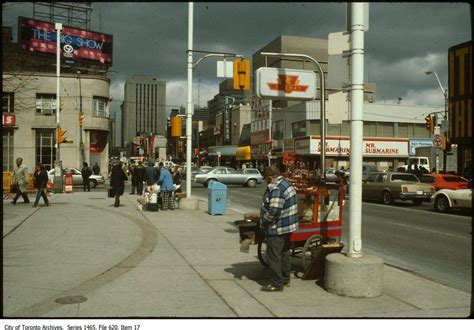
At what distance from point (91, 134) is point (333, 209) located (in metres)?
44.8

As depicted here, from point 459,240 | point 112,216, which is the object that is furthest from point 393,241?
point 112,216

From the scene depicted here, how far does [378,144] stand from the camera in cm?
5469

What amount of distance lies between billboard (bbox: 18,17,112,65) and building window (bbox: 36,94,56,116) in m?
5.95

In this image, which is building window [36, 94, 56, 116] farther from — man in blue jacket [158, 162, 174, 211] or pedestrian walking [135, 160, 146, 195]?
man in blue jacket [158, 162, 174, 211]

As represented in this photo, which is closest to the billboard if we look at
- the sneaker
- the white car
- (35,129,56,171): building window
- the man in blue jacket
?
(35,129,56,171): building window

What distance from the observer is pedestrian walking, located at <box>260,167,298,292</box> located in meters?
6.38

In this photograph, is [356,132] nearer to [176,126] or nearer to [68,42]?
[176,126]

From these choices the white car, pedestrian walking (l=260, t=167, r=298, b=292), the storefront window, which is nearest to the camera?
pedestrian walking (l=260, t=167, r=298, b=292)

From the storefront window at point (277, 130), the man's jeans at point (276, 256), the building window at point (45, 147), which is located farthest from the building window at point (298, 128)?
the man's jeans at point (276, 256)

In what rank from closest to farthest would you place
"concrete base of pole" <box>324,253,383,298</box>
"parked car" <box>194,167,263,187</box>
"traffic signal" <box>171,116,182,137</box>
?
"concrete base of pole" <box>324,253,383,298</box> < "traffic signal" <box>171,116,182,137</box> < "parked car" <box>194,167,263,187</box>

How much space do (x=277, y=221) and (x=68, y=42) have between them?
52.1m

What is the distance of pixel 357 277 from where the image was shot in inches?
238

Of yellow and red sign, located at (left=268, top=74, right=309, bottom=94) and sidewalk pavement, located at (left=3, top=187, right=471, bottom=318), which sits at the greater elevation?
yellow and red sign, located at (left=268, top=74, right=309, bottom=94)

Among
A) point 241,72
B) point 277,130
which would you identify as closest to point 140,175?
point 241,72
